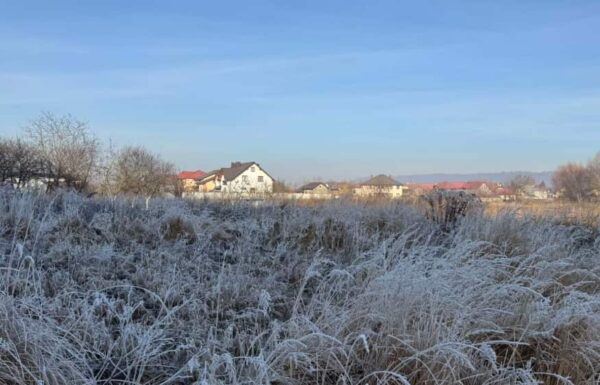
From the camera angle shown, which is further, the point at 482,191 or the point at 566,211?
the point at 482,191

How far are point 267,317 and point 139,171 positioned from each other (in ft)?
129

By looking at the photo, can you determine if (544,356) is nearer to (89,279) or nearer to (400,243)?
(400,243)

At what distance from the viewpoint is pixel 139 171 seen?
40.7m

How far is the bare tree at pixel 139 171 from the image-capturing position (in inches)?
1531

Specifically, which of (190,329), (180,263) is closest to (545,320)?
(190,329)

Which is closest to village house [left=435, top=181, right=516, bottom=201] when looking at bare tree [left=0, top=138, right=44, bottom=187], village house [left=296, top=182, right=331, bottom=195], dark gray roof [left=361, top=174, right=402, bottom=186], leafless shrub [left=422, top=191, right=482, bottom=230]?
leafless shrub [left=422, top=191, right=482, bottom=230]

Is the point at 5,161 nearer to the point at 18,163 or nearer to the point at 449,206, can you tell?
the point at 18,163

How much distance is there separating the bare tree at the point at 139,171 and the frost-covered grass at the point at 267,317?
3469 cm

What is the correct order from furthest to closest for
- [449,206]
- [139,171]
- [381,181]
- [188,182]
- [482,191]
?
[139,171]
[188,182]
[381,181]
[482,191]
[449,206]

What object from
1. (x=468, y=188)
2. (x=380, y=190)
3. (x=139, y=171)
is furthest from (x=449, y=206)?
(x=139, y=171)

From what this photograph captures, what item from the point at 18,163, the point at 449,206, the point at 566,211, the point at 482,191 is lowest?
the point at 566,211

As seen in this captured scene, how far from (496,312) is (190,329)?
6.42 feet

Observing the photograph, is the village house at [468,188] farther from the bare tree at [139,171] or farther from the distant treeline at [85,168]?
the bare tree at [139,171]

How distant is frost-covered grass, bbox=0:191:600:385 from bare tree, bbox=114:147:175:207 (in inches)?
1366
